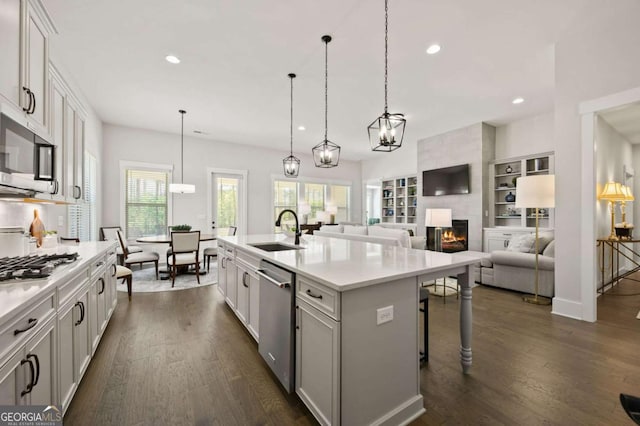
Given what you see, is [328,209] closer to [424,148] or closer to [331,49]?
[424,148]

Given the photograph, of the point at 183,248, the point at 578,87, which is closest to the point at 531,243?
the point at 578,87

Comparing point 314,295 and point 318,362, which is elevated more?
point 314,295

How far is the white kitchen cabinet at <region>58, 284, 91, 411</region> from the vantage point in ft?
4.98

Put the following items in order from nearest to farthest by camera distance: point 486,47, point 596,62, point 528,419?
1. point 528,419
2. point 596,62
3. point 486,47

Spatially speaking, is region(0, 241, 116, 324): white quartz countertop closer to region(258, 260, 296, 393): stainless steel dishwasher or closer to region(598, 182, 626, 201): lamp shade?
region(258, 260, 296, 393): stainless steel dishwasher

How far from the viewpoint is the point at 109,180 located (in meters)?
5.77

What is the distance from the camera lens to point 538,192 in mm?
3520

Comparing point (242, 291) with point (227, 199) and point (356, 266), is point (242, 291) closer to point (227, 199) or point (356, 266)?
point (356, 266)

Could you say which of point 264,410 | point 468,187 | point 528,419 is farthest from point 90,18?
point 468,187

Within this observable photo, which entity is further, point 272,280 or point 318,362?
point 272,280

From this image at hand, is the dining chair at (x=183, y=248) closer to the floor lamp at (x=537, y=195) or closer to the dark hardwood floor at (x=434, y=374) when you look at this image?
the dark hardwood floor at (x=434, y=374)

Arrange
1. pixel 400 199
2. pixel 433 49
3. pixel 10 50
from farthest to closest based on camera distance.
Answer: pixel 400 199 < pixel 433 49 < pixel 10 50

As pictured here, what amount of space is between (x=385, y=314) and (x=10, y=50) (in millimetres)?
2779

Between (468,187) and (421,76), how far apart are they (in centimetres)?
324
